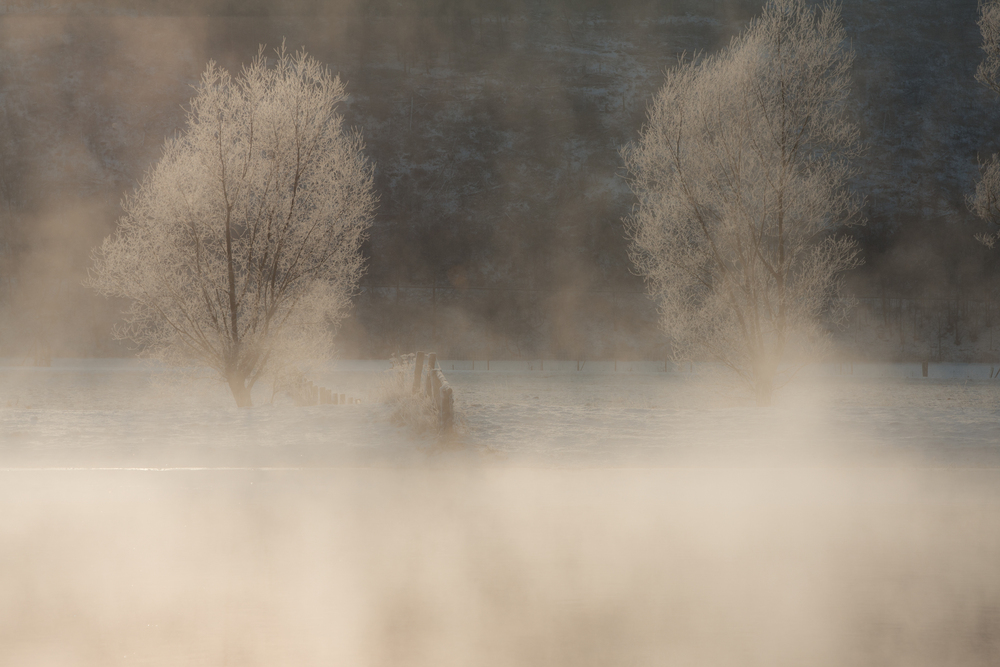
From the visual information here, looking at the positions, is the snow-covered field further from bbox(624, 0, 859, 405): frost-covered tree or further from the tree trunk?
bbox(624, 0, 859, 405): frost-covered tree

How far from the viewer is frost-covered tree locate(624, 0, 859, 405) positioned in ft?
65.9

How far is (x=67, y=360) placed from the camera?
4797 centimetres

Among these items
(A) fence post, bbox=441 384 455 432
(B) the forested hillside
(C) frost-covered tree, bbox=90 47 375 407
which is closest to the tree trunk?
(C) frost-covered tree, bbox=90 47 375 407

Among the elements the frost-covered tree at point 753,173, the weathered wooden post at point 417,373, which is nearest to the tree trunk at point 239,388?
the weathered wooden post at point 417,373

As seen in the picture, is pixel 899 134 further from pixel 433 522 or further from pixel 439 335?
pixel 433 522

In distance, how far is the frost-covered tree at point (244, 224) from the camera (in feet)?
61.2

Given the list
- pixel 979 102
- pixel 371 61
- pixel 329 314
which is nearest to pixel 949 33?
pixel 979 102

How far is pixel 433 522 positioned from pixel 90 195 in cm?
5727

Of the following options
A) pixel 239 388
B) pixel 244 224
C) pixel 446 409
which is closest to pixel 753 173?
pixel 446 409

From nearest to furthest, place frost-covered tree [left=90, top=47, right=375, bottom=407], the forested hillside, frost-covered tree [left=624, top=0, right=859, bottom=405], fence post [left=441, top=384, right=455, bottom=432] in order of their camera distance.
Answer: fence post [left=441, top=384, right=455, bottom=432] → frost-covered tree [left=90, top=47, right=375, bottom=407] → frost-covered tree [left=624, top=0, right=859, bottom=405] → the forested hillside

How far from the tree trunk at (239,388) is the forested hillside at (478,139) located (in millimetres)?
32358

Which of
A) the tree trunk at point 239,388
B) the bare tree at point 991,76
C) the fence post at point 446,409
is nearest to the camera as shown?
the fence post at point 446,409

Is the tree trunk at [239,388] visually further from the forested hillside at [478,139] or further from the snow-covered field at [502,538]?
the forested hillside at [478,139]

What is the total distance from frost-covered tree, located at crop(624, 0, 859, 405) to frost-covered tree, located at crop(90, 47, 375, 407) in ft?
25.3
